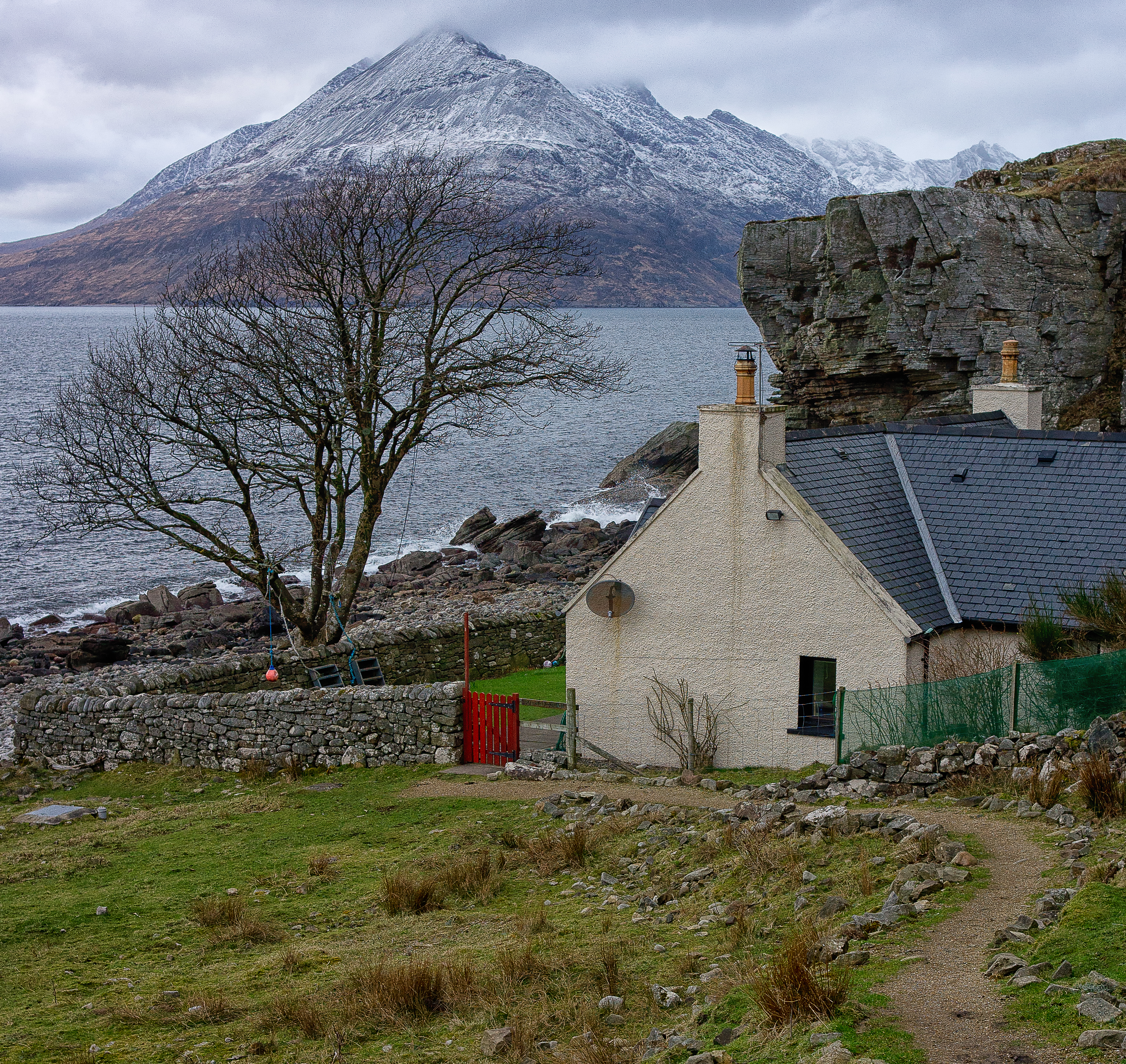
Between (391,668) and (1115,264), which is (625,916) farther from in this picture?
(1115,264)

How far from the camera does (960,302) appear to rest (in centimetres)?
4672

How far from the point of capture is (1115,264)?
47531mm

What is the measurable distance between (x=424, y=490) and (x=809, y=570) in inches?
2539

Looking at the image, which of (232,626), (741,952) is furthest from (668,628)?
(232,626)

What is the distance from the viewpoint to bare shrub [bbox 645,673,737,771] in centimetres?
1970

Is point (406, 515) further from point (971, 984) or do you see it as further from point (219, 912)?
point (971, 984)

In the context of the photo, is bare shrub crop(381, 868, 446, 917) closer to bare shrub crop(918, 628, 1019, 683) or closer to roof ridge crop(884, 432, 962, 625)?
bare shrub crop(918, 628, 1019, 683)

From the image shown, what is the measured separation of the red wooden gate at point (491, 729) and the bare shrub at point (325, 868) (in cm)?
555

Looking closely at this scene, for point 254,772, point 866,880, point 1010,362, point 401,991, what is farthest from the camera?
point 1010,362

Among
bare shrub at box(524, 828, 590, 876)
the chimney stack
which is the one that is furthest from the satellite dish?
bare shrub at box(524, 828, 590, 876)

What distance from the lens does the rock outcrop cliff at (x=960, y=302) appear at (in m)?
46.7

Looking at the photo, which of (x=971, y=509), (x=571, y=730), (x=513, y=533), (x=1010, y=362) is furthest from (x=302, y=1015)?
(x=513, y=533)

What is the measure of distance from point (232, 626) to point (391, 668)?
762 inches

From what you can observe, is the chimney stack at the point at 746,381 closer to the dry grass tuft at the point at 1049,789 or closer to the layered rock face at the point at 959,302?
the dry grass tuft at the point at 1049,789
